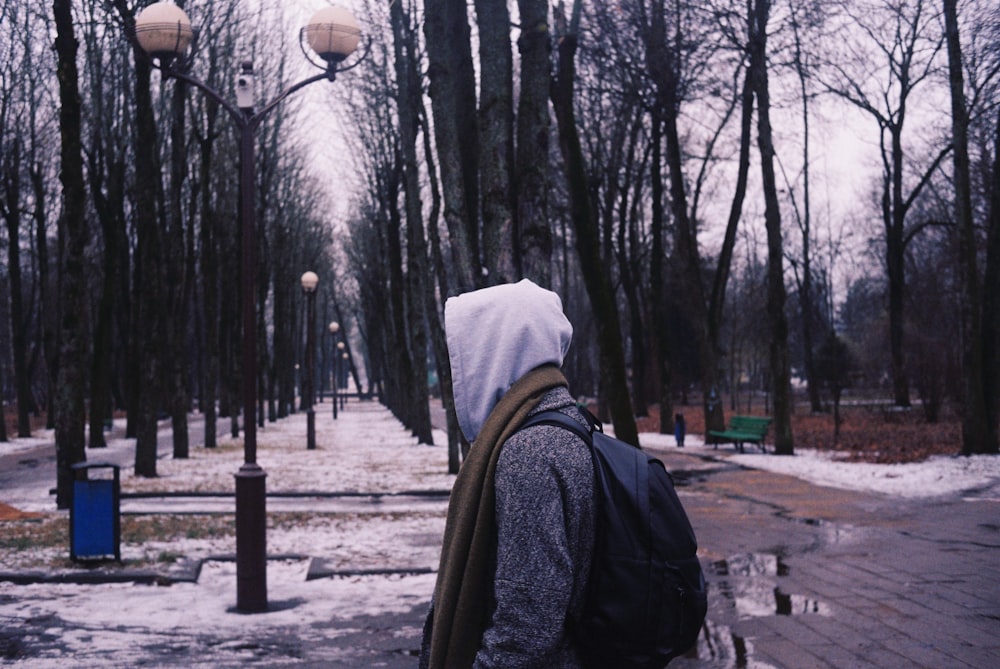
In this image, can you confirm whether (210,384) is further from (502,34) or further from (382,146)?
(502,34)

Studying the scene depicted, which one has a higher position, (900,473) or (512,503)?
(512,503)

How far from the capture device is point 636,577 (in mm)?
2156

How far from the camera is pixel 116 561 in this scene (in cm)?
942

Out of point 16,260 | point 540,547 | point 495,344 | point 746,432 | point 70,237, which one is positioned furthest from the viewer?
point 16,260

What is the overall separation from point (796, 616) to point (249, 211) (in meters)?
5.70

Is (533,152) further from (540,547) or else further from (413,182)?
(413,182)

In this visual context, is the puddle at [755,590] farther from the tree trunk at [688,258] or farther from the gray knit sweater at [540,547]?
the tree trunk at [688,258]

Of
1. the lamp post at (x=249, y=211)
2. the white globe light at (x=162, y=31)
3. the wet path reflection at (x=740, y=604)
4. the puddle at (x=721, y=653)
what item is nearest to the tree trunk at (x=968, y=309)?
the wet path reflection at (x=740, y=604)

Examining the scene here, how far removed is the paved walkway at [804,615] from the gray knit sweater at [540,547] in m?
4.32

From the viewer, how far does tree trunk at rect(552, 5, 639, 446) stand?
14.5m

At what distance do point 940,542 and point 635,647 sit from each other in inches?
366

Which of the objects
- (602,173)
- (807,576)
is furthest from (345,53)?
(602,173)

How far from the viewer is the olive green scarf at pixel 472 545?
7.32 ft

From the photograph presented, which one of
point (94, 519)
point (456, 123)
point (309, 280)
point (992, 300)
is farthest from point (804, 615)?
point (309, 280)
